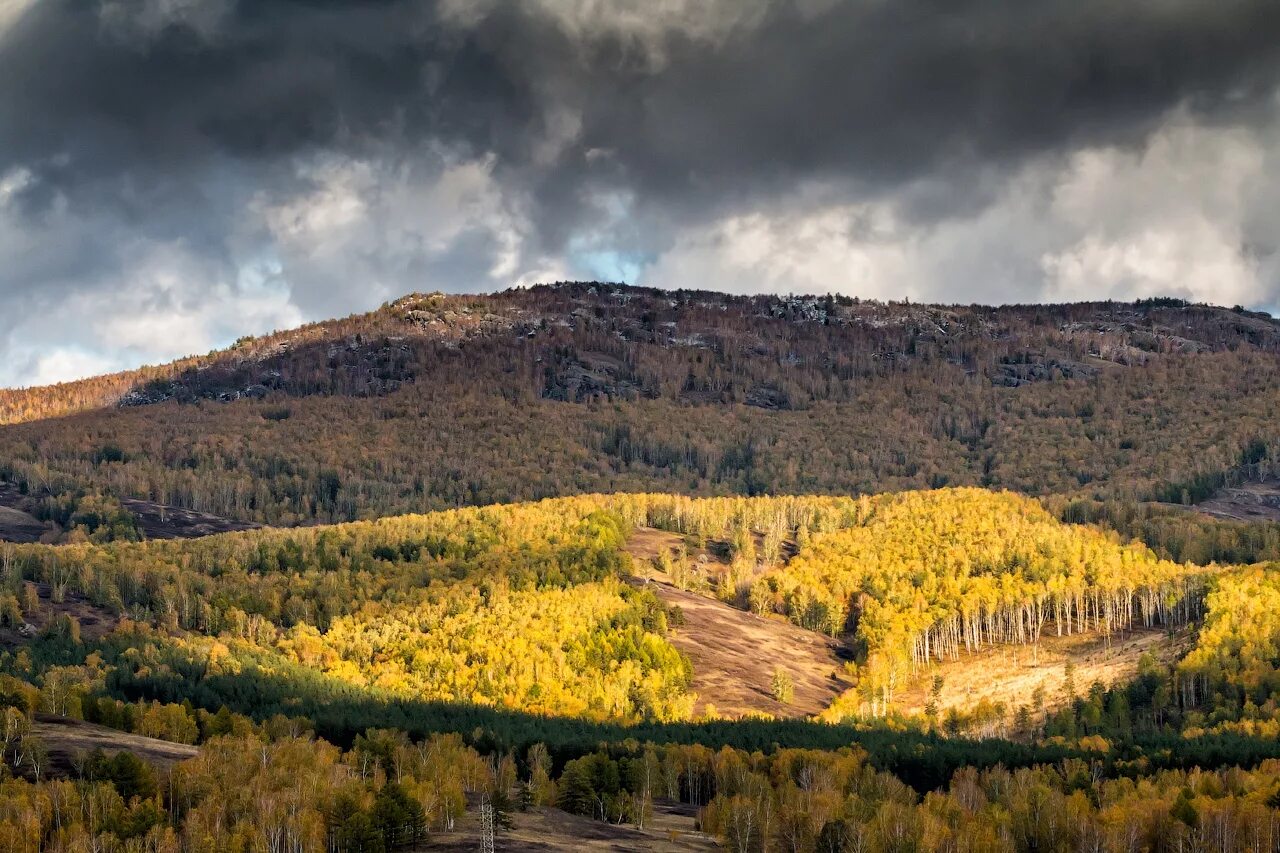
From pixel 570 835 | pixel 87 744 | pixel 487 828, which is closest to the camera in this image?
pixel 487 828

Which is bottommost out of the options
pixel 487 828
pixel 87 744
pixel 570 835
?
pixel 570 835

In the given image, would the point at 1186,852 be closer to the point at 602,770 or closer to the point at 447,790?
the point at 602,770

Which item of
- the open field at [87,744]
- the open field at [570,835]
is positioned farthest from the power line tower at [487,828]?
the open field at [87,744]

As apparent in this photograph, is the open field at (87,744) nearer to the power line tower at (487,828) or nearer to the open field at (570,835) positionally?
the open field at (570,835)

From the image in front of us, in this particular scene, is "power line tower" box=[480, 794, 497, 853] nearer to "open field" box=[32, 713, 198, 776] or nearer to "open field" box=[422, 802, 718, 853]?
"open field" box=[422, 802, 718, 853]

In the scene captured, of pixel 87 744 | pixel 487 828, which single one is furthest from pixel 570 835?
pixel 87 744

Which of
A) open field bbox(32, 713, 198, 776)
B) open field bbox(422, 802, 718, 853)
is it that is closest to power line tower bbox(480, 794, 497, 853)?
open field bbox(422, 802, 718, 853)

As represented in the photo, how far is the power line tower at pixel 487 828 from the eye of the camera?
14262 cm

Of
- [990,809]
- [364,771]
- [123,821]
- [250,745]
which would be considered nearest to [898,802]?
[990,809]

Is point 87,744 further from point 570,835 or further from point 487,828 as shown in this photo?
point 570,835

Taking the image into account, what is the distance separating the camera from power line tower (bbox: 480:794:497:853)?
14262cm

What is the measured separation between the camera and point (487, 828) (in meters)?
146

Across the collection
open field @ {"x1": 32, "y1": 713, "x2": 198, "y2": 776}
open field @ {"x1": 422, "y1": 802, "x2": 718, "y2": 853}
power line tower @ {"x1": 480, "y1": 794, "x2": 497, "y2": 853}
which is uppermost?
open field @ {"x1": 32, "y1": 713, "x2": 198, "y2": 776}

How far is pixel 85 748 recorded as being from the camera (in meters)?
165
